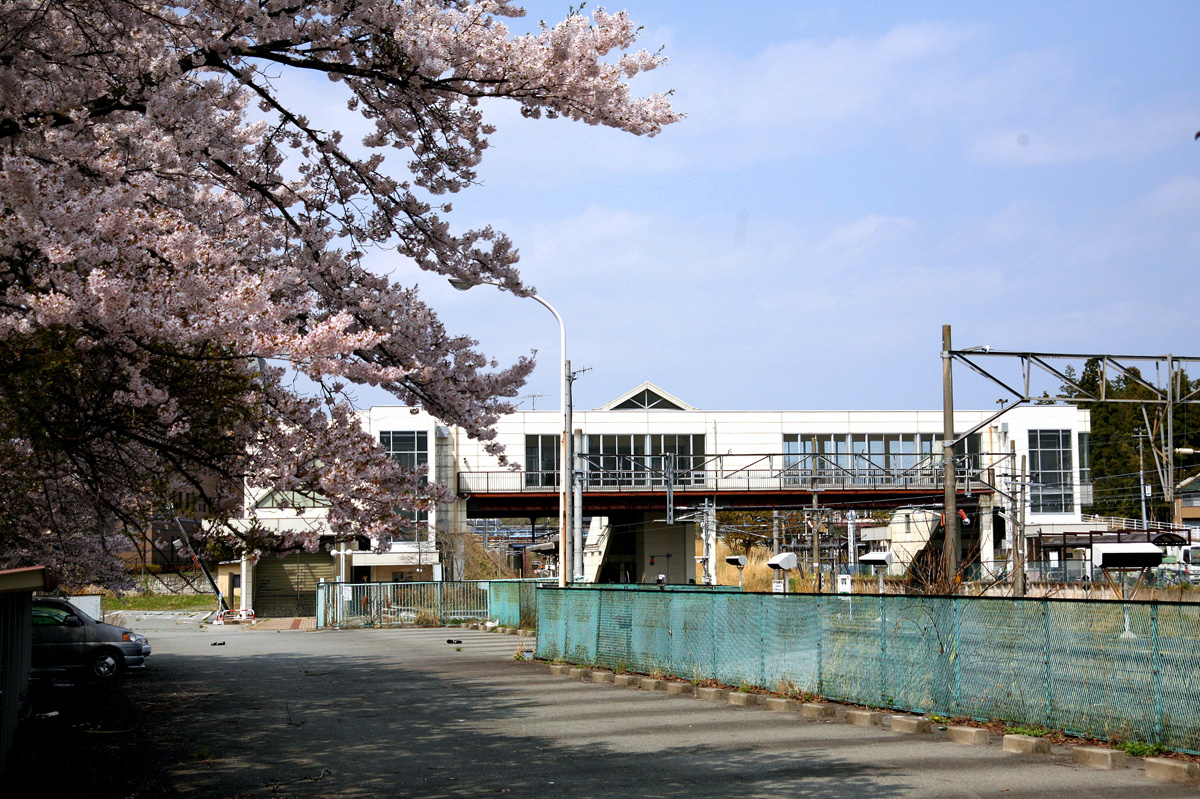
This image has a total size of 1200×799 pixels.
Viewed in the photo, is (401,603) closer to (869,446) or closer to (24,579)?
(869,446)

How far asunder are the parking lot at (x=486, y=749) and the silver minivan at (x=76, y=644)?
6.66 feet

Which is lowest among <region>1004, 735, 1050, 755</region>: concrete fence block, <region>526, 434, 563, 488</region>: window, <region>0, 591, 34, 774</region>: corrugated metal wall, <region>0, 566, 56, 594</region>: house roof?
<region>1004, 735, 1050, 755</region>: concrete fence block

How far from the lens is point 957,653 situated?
13.3 meters

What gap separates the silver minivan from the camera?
73.7 ft

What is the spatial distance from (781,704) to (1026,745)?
160 inches

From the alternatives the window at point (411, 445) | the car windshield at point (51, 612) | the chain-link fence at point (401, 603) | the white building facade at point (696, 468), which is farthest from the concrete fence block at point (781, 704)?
the window at point (411, 445)

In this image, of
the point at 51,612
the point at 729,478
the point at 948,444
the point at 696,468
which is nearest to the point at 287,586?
the point at 696,468

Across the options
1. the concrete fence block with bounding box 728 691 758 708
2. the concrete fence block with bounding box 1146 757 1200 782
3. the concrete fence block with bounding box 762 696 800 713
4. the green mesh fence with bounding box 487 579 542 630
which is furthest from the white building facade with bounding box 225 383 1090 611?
the concrete fence block with bounding box 1146 757 1200 782

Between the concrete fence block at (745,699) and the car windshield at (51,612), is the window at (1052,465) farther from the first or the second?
the car windshield at (51,612)

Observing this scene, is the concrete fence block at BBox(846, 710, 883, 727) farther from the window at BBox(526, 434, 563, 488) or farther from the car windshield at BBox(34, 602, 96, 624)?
the window at BBox(526, 434, 563, 488)

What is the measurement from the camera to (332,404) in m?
12.7

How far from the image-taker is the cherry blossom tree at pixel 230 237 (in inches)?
329

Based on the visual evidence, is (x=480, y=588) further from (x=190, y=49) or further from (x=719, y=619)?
(x=190, y=49)

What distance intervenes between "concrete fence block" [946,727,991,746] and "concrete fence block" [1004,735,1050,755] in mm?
487
